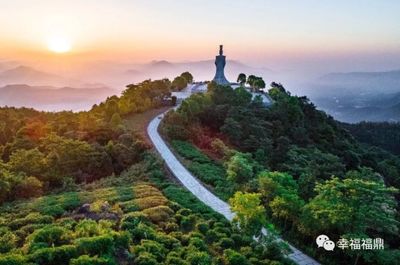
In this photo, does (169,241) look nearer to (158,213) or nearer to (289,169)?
(158,213)

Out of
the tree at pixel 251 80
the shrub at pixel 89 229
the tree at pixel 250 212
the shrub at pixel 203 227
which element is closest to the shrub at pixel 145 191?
the shrub at pixel 203 227

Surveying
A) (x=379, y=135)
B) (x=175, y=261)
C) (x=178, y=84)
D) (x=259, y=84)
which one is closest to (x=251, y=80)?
(x=259, y=84)

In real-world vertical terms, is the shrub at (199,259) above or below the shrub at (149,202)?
below

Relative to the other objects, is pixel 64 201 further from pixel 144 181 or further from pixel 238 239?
pixel 238 239

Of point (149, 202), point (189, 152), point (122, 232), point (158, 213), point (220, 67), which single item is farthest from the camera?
point (220, 67)

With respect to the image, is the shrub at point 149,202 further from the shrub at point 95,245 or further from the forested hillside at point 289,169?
the shrub at point 95,245

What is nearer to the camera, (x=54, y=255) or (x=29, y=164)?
(x=54, y=255)
